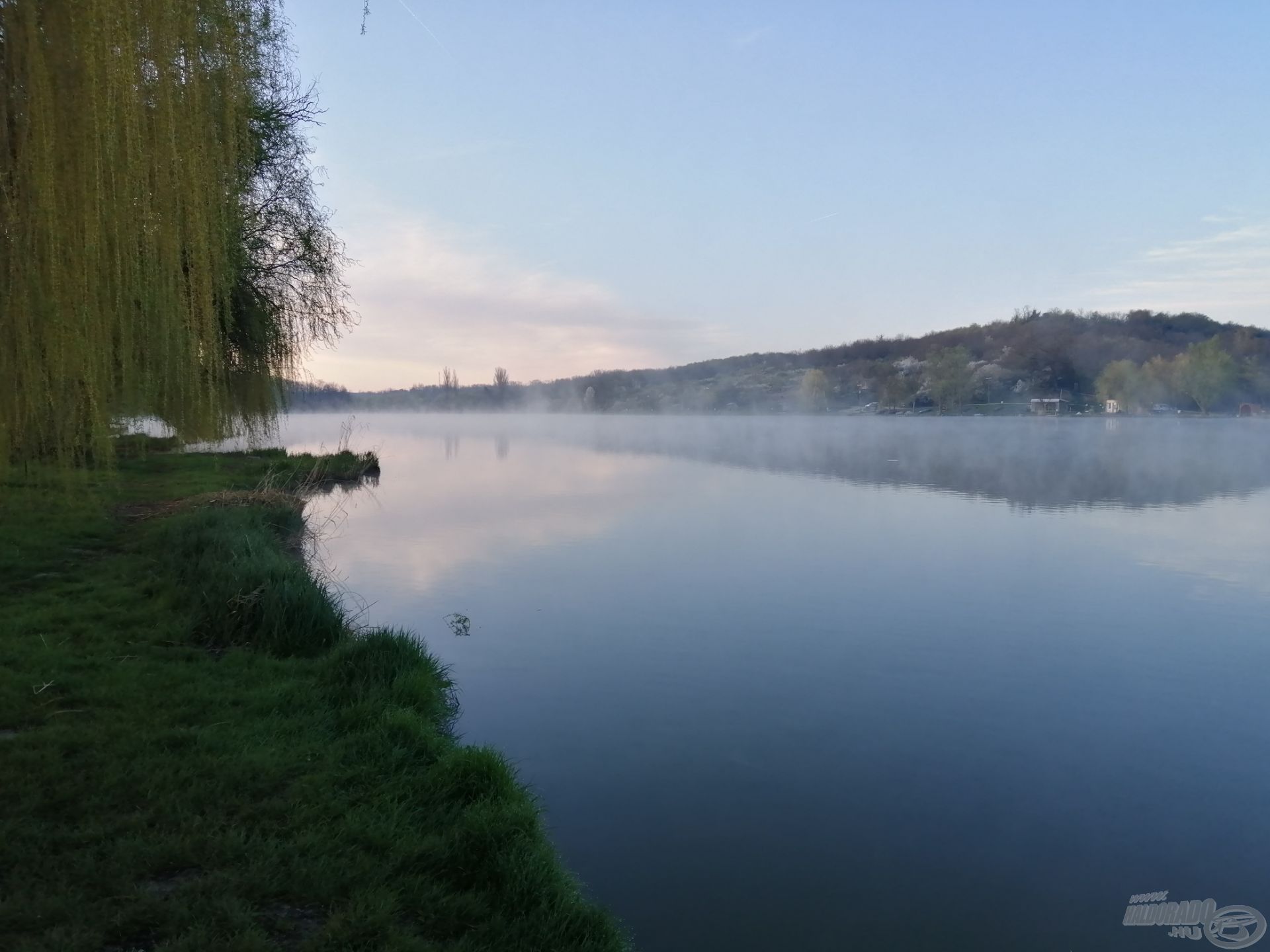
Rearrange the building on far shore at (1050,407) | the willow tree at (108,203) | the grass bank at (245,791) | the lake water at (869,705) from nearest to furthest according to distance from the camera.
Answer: the willow tree at (108,203)
the grass bank at (245,791)
the lake water at (869,705)
the building on far shore at (1050,407)

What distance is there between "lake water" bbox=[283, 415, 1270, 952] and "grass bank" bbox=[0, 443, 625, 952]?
960 millimetres

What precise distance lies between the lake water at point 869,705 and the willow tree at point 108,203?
351 cm

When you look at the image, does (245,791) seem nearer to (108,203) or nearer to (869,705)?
(108,203)

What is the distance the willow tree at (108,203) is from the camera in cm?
284

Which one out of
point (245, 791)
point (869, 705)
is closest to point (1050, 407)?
point (869, 705)

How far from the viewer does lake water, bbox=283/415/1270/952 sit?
4727mm

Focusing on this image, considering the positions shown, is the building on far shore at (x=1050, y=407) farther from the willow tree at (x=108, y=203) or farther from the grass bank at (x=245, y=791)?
the willow tree at (x=108, y=203)

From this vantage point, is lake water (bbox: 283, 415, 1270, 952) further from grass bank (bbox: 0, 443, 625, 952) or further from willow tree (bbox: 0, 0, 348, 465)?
willow tree (bbox: 0, 0, 348, 465)

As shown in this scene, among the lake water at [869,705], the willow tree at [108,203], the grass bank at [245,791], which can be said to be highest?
the willow tree at [108,203]

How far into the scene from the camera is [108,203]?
2973mm

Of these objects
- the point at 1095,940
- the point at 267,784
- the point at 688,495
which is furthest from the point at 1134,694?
the point at 688,495

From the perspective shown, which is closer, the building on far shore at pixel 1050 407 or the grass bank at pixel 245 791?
the grass bank at pixel 245 791

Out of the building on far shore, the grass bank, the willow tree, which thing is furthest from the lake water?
the building on far shore

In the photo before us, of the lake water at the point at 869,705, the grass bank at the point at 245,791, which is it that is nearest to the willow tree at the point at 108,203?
the grass bank at the point at 245,791
